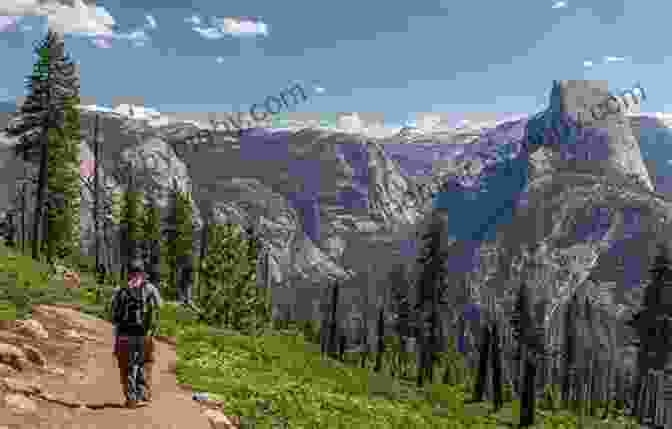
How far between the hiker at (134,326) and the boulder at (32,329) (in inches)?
199

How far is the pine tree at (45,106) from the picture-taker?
137ft

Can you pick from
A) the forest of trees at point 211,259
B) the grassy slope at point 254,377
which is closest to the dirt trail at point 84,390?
the grassy slope at point 254,377

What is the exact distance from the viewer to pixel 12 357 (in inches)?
477

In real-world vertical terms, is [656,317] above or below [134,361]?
below

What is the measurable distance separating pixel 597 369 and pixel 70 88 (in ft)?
326

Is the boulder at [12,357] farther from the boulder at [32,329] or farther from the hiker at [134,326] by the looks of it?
the boulder at [32,329]

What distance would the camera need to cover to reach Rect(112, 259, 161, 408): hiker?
11461 millimetres

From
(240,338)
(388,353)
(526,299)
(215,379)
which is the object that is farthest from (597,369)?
(215,379)

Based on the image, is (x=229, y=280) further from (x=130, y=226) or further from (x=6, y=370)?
(x=6, y=370)

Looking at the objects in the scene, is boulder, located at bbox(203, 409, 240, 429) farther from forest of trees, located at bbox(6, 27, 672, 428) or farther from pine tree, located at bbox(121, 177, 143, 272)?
pine tree, located at bbox(121, 177, 143, 272)

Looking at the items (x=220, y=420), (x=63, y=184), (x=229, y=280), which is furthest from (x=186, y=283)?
(x=220, y=420)

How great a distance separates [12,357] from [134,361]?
2.74 metres

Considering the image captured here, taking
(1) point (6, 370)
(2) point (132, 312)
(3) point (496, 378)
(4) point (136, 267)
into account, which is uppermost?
(4) point (136, 267)

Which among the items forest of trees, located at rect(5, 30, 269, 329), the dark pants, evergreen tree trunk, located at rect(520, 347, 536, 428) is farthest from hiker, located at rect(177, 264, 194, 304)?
the dark pants
